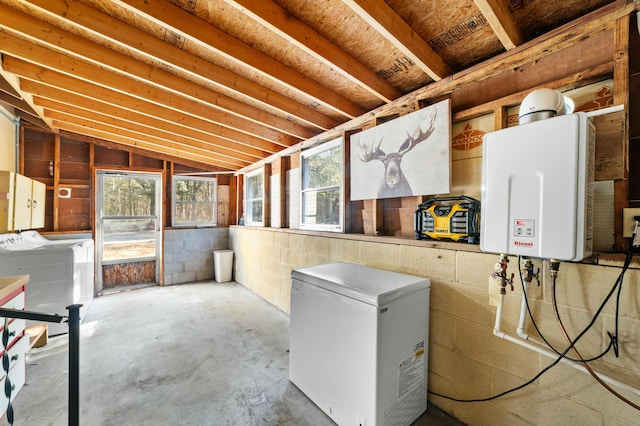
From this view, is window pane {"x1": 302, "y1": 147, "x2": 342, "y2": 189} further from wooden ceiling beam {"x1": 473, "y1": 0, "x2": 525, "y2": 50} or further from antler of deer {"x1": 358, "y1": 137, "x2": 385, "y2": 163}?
wooden ceiling beam {"x1": 473, "y1": 0, "x2": 525, "y2": 50}

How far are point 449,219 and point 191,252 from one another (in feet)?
16.4

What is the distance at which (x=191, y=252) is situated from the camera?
5.21m

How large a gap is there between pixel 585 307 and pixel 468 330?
23.4 inches

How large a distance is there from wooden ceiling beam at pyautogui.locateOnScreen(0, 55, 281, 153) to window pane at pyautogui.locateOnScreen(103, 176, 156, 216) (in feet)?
8.15

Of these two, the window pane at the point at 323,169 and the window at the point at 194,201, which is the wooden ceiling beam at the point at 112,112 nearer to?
the window pane at the point at 323,169

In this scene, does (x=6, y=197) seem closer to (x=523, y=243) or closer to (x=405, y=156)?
(x=405, y=156)

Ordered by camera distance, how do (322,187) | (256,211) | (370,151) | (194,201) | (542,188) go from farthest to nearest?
(194,201), (256,211), (322,187), (370,151), (542,188)

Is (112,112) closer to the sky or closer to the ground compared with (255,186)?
closer to the sky

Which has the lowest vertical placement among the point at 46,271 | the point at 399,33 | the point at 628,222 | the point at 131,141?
the point at 46,271

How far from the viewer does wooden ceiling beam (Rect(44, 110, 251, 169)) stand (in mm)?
3445

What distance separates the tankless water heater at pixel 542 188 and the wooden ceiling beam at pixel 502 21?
0.59 metres

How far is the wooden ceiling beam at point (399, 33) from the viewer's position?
1.32m

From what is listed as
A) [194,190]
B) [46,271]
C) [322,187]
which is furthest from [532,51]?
[194,190]

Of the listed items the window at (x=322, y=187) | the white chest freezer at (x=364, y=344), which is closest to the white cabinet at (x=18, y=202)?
the window at (x=322, y=187)
